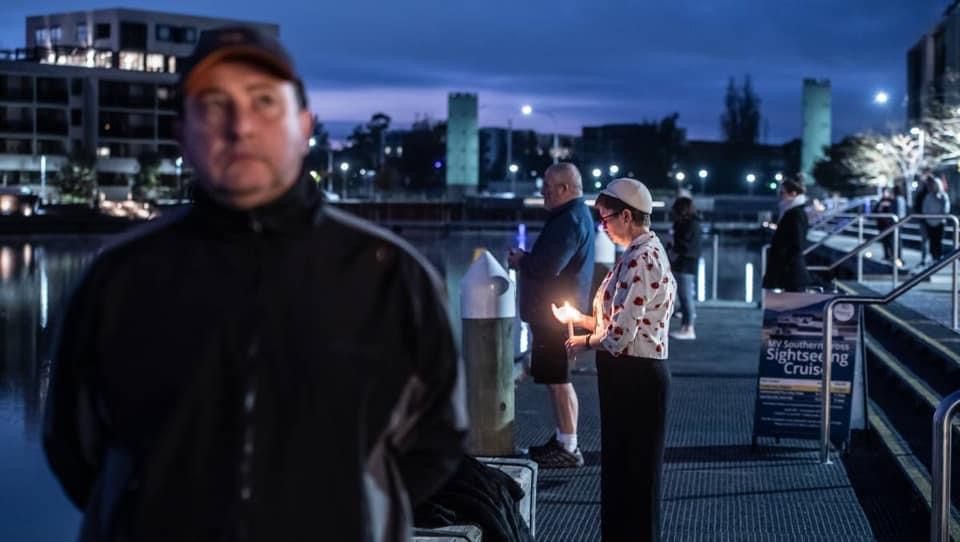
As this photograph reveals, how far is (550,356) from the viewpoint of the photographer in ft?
27.5

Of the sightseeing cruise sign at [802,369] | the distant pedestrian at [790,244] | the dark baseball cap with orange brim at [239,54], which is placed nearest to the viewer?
the dark baseball cap with orange brim at [239,54]

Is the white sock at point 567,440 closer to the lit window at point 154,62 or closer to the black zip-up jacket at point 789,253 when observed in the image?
the black zip-up jacket at point 789,253

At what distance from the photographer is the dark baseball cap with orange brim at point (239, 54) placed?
269 cm

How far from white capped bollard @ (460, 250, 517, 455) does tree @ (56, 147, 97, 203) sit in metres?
87.2

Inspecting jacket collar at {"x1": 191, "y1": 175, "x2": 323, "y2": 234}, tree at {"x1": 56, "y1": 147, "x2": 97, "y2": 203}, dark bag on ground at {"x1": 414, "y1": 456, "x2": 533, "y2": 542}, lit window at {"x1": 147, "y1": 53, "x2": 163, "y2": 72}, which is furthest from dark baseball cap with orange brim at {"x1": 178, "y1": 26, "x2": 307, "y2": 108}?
lit window at {"x1": 147, "y1": 53, "x2": 163, "y2": 72}

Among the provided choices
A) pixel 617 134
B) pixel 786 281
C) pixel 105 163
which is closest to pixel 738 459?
pixel 786 281

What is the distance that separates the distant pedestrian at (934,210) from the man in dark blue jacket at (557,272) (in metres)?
14.1

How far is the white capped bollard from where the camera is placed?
8.30m

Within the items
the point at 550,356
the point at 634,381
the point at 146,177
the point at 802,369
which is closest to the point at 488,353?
the point at 550,356

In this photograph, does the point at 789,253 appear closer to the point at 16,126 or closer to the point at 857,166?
Answer: the point at 857,166

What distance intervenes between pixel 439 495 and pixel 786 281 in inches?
357

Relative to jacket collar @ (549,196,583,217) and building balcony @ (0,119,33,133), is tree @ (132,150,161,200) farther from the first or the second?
jacket collar @ (549,196,583,217)

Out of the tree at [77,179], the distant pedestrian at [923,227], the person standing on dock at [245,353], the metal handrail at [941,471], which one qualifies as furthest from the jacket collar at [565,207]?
the tree at [77,179]

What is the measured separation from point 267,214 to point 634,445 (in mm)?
3836
